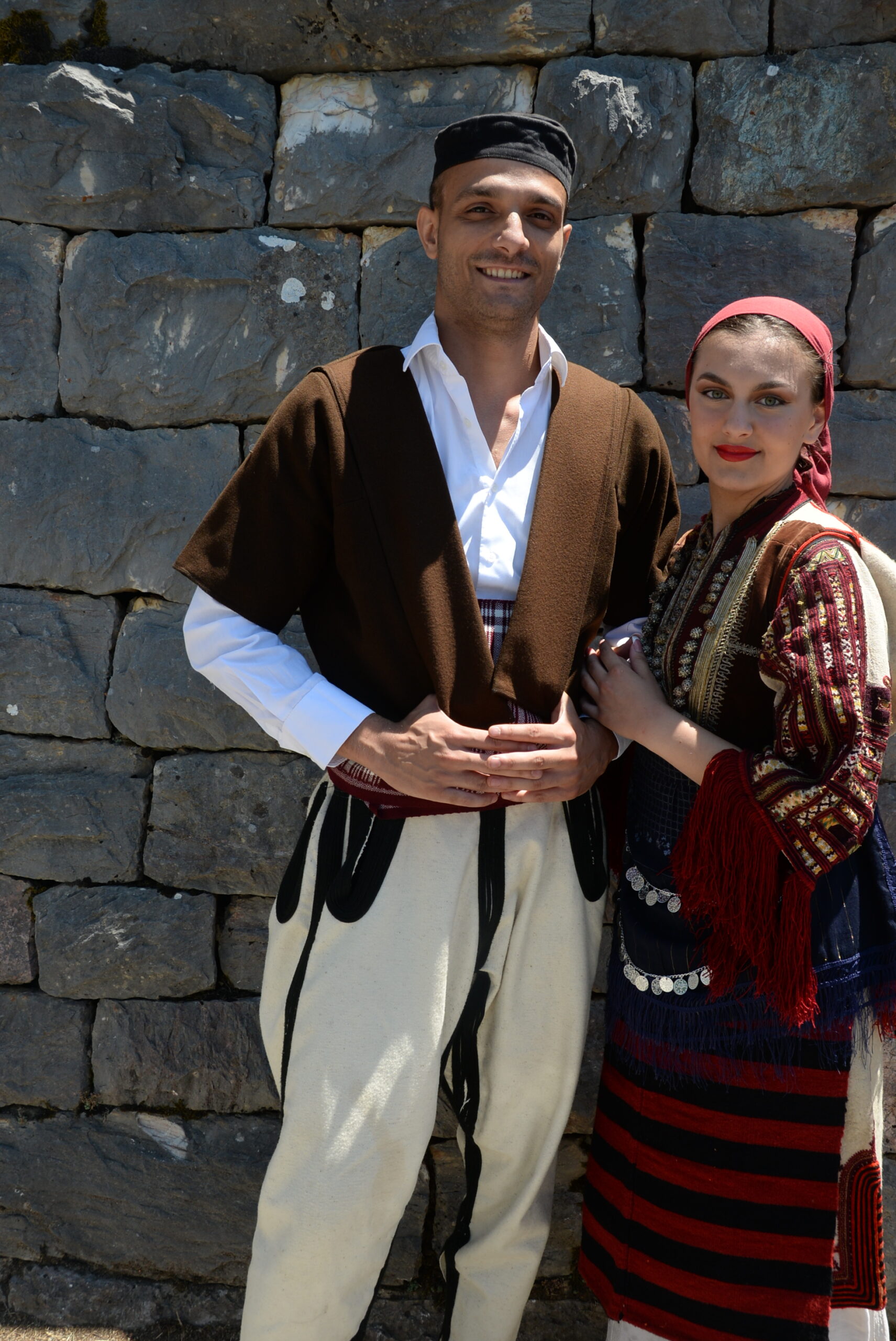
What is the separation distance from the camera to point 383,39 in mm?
2270

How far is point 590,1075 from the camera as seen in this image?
2336mm

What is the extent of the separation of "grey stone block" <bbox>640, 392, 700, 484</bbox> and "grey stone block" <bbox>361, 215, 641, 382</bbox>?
3.2 inches

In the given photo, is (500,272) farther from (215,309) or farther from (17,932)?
(17,932)

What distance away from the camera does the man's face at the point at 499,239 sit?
66.6 inches

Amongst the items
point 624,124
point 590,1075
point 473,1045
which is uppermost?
point 624,124

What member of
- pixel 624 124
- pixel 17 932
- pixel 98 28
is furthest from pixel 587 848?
pixel 98 28

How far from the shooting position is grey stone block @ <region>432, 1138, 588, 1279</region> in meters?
2.35

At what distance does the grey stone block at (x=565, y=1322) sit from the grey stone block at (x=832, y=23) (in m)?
2.97

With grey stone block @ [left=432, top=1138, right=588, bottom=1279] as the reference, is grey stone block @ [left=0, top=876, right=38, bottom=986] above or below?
above

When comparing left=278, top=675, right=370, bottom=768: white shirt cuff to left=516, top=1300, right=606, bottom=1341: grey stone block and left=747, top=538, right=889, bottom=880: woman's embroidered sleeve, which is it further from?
left=516, top=1300, right=606, bottom=1341: grey stone block

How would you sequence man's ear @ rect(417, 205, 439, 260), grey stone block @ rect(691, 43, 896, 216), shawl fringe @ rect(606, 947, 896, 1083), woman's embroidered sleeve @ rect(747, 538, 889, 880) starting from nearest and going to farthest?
woman's embroidered sleeve @ rect(747, 538, 889, 880), shawl fringe @ rect(606, 947, 896, 1083), man's ear @ rect(417, 205, 439, 260), grey stone block @ rect(691, 43, 896, 216)

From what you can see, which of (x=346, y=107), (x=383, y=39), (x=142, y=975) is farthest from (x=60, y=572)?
(x=383, y=39)

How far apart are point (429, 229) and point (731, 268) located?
32.2 inches

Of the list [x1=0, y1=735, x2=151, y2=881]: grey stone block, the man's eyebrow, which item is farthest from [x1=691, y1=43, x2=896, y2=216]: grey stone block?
[x1=0, y1=735, x2=151, y2=881]: grey stone block
